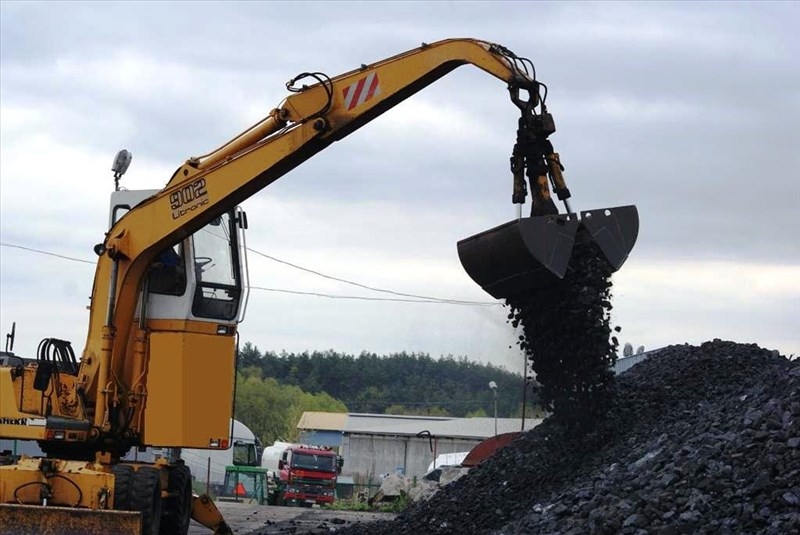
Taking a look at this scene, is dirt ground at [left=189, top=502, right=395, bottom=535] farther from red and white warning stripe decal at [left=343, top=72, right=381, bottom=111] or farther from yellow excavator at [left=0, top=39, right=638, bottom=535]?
red and white warning stripe decal at [left=343, top=72, right=381, bottom=111]

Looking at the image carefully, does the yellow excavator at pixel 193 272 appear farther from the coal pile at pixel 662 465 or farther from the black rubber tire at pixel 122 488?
the coal pile at pixel 662 465

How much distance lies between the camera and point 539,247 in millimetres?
11695

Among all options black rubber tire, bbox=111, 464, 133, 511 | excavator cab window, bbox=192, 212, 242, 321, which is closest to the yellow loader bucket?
black rubber tire, bbox=111, 464, 133, 511

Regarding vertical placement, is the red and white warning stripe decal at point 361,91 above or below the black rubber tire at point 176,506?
above

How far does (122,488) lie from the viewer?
34.6ft

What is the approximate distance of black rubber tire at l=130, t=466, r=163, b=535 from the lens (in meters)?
10.5

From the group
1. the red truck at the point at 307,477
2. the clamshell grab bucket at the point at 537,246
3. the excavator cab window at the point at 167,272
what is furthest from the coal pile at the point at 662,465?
the red truck at the point at 307,477

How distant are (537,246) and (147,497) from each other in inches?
174

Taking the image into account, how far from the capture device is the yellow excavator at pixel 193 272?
11281mm

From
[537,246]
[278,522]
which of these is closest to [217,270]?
[537,246]

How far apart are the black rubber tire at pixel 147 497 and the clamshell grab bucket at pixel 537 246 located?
3883 millimetres

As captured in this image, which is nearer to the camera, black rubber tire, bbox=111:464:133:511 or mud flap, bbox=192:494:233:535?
black rubber tire, bbox=111:464:133:511

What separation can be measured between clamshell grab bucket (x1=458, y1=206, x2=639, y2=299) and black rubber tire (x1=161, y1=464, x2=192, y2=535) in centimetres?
364

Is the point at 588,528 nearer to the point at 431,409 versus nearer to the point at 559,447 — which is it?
the point at 559,447
